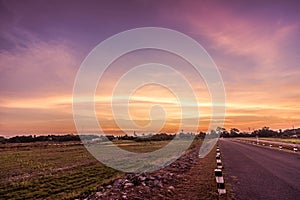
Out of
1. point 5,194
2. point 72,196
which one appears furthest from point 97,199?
point 5,194

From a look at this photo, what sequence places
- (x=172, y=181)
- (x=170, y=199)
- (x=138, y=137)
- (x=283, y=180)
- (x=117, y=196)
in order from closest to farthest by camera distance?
1. (x=170, y=199)
2. (x=117, y=196)
3. (x=283, y=180)
4. (x=172, y=181)
5. (x=138, y=137)

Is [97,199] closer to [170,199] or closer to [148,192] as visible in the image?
[148,192]

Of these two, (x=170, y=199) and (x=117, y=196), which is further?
(x=117, y=196)

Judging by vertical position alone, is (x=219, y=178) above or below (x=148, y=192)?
above

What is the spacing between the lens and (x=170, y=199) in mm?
9773

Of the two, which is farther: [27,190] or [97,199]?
[27,190]

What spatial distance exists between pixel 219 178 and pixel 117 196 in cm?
397

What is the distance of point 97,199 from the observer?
1058 cm

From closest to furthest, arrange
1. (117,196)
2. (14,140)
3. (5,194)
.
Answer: (117,196), (5,194), (14,140)

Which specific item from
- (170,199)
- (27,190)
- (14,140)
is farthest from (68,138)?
(170,199)

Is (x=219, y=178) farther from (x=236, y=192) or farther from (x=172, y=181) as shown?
(x=172, y=181)

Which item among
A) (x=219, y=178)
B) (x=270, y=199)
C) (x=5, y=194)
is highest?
(x=219, y=178)

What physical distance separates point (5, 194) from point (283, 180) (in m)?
14.9

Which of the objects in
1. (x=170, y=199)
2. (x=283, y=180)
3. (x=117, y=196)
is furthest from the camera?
(x=283, y=180)
